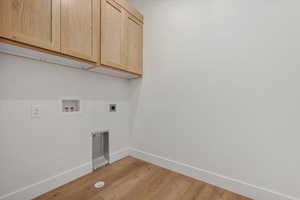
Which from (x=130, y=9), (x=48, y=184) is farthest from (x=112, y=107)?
A: (x=130, y=9)

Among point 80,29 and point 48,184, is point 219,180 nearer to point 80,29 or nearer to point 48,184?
point 48,184

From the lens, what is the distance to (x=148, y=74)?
6.95 ft

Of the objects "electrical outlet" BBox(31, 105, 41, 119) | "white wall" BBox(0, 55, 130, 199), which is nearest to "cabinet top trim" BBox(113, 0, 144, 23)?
"white wall" BBox(0, 55, 130, 199)

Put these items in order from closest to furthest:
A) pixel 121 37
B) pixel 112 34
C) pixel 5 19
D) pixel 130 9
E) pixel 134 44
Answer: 1. pixel 5 19
2. pixel 112 34
3. pixel 121 37
4. pixel 130 9
5. pixel 134 44

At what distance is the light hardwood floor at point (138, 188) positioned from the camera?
1.36 m

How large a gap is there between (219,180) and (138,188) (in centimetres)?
99

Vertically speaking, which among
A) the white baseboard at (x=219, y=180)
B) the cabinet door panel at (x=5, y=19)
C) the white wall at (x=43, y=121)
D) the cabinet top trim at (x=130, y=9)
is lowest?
the white baseboard at (x=219, y=180)

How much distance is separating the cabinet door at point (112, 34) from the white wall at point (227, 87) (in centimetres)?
50

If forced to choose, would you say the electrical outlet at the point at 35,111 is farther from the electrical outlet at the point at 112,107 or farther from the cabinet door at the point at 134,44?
the cabinet door at the point at 134,44

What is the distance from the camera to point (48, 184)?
4.57 feet

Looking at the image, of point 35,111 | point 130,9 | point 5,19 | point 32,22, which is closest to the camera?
point 5,19

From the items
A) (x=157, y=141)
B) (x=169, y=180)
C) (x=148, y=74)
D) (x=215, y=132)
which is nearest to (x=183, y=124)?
(x=215, y=132)

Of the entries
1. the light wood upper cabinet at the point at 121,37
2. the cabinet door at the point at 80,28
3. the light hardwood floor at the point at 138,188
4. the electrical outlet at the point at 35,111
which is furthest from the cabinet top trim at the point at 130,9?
the light hardwood floor at the point at 138,188

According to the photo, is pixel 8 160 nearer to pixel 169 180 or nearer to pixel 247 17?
pixel 169 180
